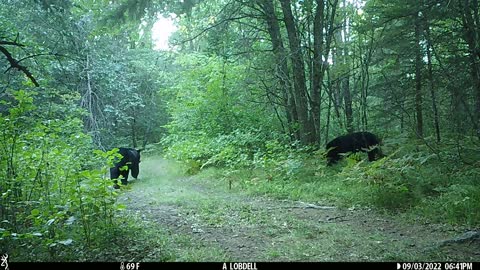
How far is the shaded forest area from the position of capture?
5391mm

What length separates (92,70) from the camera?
1603 cm

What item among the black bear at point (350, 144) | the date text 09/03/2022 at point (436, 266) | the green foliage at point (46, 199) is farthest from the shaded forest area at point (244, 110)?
the date text 09/03/2022 at point (436, 266)

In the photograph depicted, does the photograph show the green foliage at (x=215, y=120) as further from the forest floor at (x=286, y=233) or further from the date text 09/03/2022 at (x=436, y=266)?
the date text 09/03/2022 at (x=436, y=266)

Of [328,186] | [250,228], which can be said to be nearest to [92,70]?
[328,186]

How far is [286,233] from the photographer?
5.75m

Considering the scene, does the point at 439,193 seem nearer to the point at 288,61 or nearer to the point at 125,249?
the point at 125,249

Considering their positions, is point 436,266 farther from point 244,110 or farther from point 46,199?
point 244,110

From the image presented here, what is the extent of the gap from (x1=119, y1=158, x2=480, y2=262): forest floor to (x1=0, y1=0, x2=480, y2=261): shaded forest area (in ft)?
1.82

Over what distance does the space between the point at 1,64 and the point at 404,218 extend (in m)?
11.8

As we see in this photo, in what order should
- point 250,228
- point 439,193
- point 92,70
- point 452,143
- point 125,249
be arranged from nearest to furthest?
1. point 125,249
2. point 250,228
3. point 439,193
4. point 452,143
5. point 92,70

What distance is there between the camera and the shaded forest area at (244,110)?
5.39m

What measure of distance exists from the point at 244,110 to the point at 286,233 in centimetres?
1040

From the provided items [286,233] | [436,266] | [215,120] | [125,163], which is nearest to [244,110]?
[215,120]

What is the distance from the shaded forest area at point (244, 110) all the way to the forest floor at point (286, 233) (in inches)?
21.8
